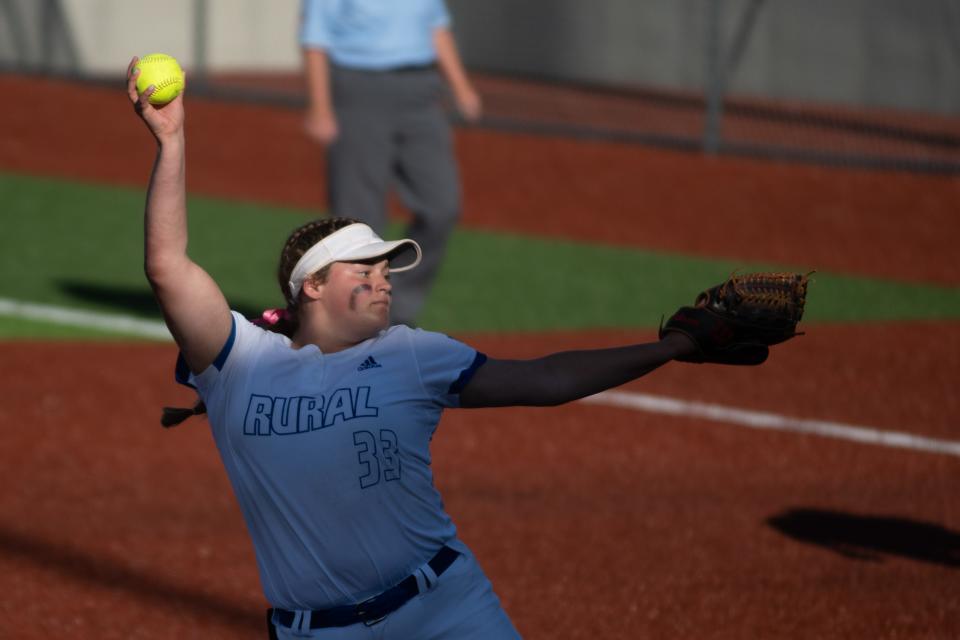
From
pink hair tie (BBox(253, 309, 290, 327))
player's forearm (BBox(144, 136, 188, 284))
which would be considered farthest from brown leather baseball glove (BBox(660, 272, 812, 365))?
player's forearm (BBox(144, 136, 188, 284))

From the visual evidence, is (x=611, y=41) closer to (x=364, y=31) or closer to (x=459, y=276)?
(x=459, y=276)

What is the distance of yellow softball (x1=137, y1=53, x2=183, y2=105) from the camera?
3691 mm

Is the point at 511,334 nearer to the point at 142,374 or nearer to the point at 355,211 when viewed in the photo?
the point at 355,211

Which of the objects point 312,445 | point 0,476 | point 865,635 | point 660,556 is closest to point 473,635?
point 312,445

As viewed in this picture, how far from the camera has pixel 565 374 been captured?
3.57 meters

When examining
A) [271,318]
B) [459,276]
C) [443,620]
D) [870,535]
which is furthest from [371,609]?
[459,276]

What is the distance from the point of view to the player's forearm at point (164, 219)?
357cm

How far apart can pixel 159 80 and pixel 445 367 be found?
0.94 meters

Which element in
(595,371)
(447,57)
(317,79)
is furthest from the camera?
(447,57)

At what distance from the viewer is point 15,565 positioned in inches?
221

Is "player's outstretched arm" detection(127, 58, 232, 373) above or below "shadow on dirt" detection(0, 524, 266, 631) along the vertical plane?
above

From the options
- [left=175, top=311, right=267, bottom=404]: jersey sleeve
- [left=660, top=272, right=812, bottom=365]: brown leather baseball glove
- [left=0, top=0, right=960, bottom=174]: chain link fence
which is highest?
[left=660, top=272, right=812, bottom=365]: brown leather baseball glove

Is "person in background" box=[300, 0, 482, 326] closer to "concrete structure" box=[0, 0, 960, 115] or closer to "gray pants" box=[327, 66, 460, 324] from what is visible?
"gray pants" box=[327, 66, 460, 324]

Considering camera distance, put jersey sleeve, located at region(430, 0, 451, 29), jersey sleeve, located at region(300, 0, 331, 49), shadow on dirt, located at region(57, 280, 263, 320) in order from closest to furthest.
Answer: jersey sleeve, located at region(300, 0, 331, 49) → jersey sleeve, located at region(430, 0, 451, 29) → shadow on dirt, located at region(57, 280, 263, 320)
